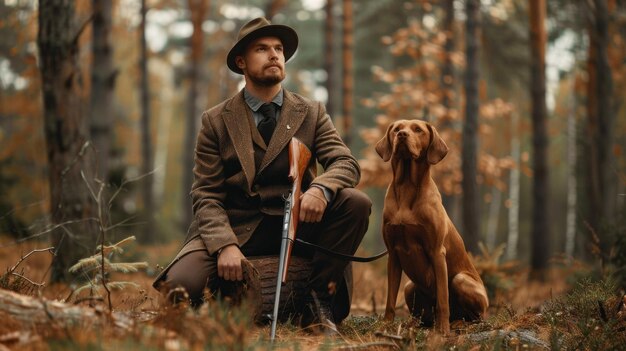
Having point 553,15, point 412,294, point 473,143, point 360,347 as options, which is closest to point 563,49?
point 553,15

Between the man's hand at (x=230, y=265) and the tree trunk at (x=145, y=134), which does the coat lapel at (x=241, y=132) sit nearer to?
the man's hand at (x=230, y=265)

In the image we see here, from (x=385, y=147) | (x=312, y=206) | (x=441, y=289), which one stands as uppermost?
(x=385, y=147)

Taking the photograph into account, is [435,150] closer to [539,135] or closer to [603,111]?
[603,111]

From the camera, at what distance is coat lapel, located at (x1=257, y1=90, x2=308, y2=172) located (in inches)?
187

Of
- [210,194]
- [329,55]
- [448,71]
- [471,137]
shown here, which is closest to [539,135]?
A: [471,137]

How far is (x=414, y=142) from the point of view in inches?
175

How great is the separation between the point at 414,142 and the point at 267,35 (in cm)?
129

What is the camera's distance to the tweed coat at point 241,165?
4.71 m

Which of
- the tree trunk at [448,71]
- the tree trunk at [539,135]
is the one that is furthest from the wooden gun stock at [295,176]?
the tree trunk at [448,71]

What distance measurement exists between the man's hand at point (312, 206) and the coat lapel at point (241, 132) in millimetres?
482

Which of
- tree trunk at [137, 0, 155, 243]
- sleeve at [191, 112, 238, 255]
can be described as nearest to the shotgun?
sleeve at [191, 112, 238, 255]

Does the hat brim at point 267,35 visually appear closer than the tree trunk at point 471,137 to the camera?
Yes

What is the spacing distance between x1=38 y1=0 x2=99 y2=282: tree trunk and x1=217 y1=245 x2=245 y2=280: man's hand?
240cm

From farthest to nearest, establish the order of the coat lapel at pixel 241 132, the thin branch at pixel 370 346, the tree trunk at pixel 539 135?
the tree trunk at pixel 539 135
the coat lapel at pixel 241 132
the thin branch at pixel 370 346
